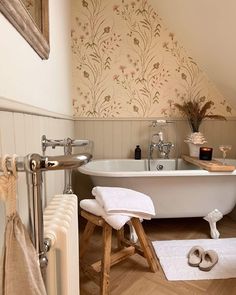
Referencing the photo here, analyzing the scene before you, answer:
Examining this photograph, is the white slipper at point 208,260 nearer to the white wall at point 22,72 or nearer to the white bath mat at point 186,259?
the white bath mat at point 186,259

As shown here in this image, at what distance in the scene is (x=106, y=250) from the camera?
4.30 feet

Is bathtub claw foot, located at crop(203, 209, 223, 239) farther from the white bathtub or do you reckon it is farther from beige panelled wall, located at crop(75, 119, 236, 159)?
beige panelled wall, located at crop(75, 119, 236, 159)

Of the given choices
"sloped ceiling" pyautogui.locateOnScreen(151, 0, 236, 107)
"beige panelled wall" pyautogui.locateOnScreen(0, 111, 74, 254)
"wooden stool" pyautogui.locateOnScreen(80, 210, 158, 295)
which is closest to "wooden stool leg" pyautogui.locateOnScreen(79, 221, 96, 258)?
"wooden stool" pyautogui.locateOnScreen(80, 210, 158, 295)

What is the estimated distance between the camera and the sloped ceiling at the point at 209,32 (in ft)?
5.93

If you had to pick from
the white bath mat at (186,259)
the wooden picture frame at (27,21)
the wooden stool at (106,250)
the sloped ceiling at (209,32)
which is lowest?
the white bath mat at (186,259)

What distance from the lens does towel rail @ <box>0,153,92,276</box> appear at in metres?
0.43

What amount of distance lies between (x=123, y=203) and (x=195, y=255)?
2.61 ft

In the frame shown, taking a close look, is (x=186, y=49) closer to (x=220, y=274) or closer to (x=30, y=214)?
(x=220, y=274)

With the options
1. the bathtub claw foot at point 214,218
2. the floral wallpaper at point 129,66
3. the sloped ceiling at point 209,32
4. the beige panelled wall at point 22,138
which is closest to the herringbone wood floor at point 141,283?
the bathtub claw foot at point 214,218

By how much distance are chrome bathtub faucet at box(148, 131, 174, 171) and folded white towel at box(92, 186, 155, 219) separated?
3.81 feet

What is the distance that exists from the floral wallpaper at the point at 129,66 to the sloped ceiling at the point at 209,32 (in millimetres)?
100

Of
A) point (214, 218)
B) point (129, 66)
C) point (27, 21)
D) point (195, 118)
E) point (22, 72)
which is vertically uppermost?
point (129, 66)

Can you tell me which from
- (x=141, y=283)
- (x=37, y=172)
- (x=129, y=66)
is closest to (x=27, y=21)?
(x=37, y=172)

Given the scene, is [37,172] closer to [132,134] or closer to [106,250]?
[106,250]
